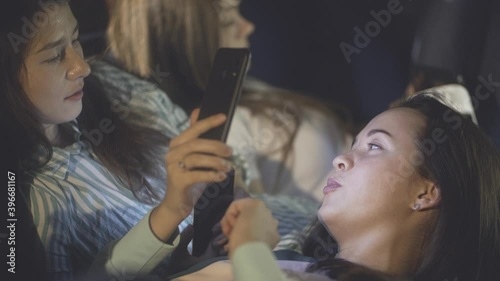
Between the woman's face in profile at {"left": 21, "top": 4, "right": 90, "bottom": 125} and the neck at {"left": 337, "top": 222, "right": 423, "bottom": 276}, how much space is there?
9.0 inches

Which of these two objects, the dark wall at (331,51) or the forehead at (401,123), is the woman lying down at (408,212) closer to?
the forehead at (401,123)

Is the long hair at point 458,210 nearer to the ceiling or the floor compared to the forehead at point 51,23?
nearer to the floor

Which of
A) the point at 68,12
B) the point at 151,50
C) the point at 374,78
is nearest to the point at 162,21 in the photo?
the point at 151,50

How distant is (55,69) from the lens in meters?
0.57

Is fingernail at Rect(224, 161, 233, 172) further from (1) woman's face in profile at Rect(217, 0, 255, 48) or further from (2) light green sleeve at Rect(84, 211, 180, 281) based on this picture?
(1) woman's face in profile at Rect(217, 0, 255, 48)

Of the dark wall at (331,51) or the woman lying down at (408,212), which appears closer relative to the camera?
the woman lying down at (408,212)

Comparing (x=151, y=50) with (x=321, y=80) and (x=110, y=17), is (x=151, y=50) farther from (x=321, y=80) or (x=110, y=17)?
(x=321, y=80)

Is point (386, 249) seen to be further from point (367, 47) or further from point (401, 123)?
point (367, 47)

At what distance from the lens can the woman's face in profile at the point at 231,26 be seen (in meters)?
0.89

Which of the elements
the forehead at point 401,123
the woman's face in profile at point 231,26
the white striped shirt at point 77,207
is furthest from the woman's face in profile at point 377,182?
the woman's face in profile at point 231,26

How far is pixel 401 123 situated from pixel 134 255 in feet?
0.70

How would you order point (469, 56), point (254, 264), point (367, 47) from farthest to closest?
1. point (367, 47)
2. point (469, 56)
3. point (254, 264)

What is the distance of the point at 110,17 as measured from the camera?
0.71 meters

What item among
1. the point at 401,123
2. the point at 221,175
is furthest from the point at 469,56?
the point at 221,175
